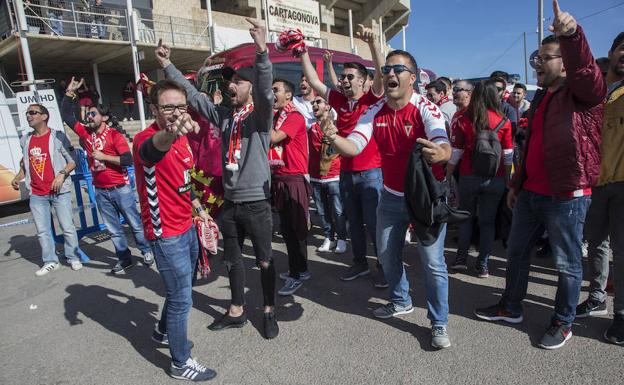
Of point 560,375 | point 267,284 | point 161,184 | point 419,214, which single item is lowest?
point 560,375

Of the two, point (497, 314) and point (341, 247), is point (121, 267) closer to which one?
point (341, 247)

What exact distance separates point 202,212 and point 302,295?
141 centimetres

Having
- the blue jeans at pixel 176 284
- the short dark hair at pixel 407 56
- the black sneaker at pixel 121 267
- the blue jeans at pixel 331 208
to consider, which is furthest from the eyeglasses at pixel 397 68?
the black sneaker at pixel 121 267

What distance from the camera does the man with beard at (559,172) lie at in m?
2.65

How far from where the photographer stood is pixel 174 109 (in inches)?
94.8

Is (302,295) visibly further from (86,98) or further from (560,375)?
(86,98)

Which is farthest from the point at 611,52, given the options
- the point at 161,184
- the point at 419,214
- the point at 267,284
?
the point at 161,184

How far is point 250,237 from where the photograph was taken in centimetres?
331

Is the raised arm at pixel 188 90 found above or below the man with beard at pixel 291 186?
above

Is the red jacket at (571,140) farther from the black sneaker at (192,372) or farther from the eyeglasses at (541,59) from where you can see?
the black sneaker at (192,372)

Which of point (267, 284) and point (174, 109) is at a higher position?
point (174, 109)

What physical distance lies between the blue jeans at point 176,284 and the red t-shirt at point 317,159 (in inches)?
109

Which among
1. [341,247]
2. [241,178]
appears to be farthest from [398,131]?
[341,247]

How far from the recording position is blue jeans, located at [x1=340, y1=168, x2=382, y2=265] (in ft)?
13.4
